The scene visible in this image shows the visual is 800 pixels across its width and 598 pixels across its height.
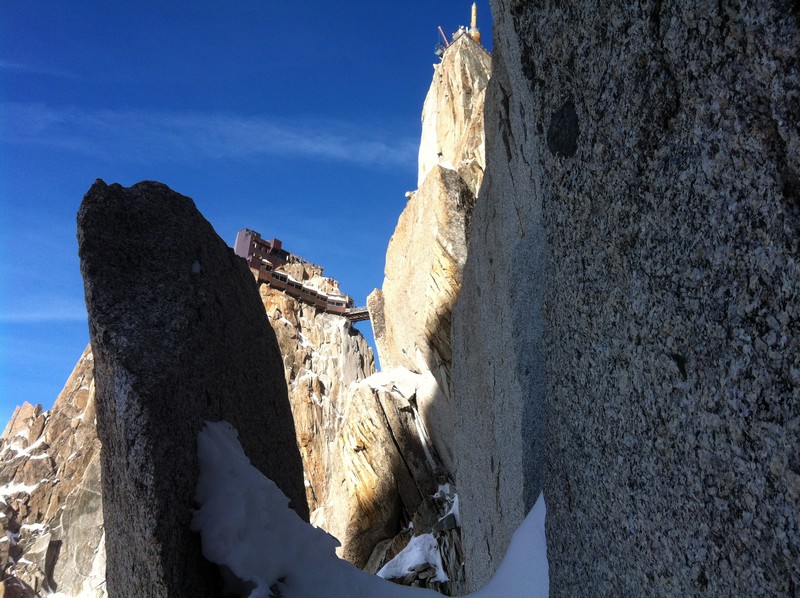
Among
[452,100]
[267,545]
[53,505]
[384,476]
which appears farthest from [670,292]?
[53,505]

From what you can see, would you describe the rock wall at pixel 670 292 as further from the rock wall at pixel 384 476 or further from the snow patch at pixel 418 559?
the rock wall at pixel 384 476

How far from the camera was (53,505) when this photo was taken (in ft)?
126

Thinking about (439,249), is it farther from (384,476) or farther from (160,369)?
(160,369)

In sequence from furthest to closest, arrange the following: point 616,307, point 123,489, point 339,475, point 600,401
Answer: point 339,475
point 123,489
point 600,401
point 616,307

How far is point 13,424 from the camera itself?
42219 mm

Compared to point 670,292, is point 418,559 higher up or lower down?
lower down

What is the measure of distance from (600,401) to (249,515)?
2046mm

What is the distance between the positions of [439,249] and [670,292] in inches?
514

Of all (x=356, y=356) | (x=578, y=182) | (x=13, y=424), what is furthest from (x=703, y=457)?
(x=13, y=424)

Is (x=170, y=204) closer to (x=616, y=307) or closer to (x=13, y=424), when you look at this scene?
(x=616, y=307)

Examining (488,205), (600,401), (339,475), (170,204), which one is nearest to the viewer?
(600,401)

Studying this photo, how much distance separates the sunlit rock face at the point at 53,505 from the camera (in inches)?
1438

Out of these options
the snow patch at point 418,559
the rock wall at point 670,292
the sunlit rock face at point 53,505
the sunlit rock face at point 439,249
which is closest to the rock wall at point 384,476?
the snow patch at point 418,559

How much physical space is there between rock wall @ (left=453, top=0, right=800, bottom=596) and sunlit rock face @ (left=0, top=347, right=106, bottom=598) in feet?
126
